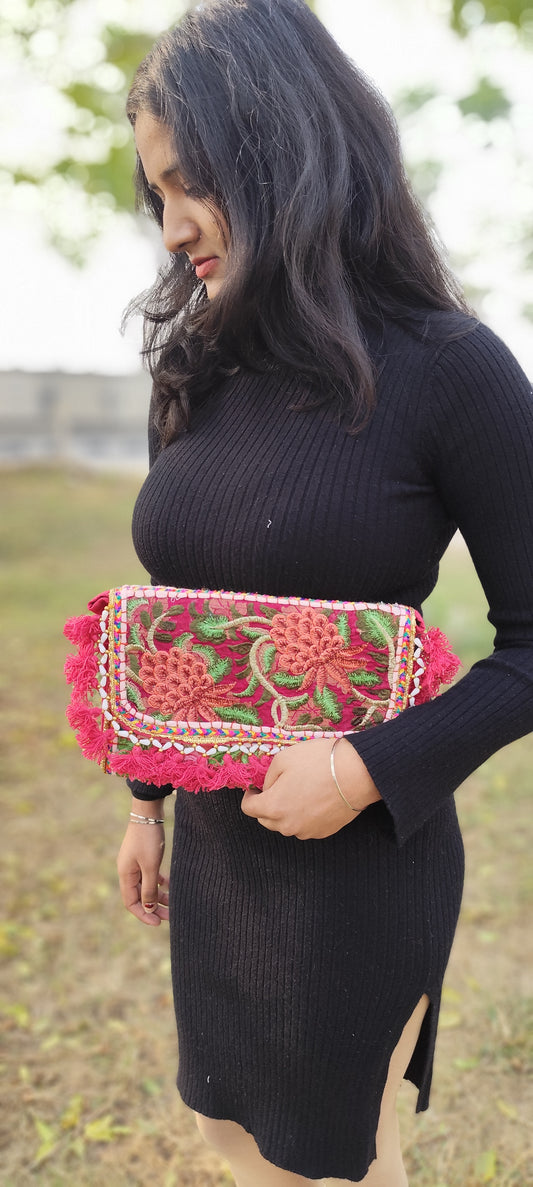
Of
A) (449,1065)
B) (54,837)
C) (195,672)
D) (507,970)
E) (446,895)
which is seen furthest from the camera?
(54,837)

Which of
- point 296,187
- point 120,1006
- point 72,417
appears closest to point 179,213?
point 296,187

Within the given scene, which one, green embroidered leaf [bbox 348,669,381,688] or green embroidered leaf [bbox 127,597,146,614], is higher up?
green embroidered leaf [bbox 127,597,146,614]

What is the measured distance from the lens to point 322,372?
128 centimetres

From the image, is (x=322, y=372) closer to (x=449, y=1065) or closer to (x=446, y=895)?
(x=446, y=895)

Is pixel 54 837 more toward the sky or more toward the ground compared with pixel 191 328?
more toward the ground

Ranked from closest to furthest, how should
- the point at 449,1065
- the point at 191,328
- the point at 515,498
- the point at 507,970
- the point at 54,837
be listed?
the point at 515,498, the point at 191,328, the point at 449,1065, the point at 507,970, the point at 54,837

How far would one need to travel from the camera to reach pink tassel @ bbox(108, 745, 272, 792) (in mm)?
Result: 1262

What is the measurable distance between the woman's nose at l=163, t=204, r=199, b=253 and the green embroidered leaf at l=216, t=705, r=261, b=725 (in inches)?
26.8

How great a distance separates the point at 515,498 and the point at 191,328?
2.24 ft

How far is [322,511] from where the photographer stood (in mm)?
1229

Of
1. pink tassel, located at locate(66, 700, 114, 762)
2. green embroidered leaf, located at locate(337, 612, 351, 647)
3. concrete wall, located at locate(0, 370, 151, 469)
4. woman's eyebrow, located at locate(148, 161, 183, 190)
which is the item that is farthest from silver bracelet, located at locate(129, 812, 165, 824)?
concrete wall, located at locate(0, 370, 151, 469)

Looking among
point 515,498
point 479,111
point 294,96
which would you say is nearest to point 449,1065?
point 515,498

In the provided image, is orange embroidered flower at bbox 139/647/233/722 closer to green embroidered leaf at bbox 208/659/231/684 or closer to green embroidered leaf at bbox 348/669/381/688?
green embroidered leaf at bbox 208/659/231/684

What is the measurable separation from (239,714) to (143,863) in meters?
0.49
